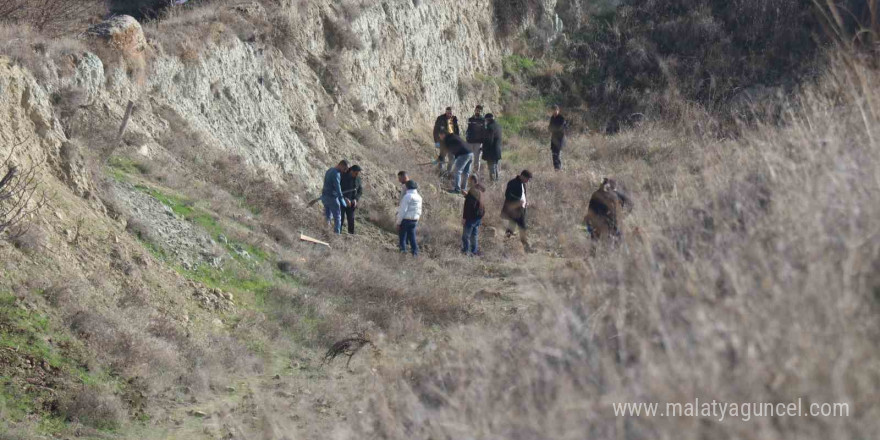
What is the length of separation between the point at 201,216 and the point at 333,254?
7.02ft

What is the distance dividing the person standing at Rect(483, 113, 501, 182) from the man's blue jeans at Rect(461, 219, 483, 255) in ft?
16.2

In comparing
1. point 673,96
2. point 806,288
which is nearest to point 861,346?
point 806,288

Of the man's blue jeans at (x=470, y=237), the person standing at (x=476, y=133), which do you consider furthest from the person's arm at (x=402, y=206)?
the person standing at (x=476, y=133)

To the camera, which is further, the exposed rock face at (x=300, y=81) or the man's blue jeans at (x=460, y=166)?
the man's blue jeans at (x=460, y=166)

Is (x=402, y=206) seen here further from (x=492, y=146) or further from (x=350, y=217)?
(x=492, y=146)

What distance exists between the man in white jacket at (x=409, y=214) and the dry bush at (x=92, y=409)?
7.46m

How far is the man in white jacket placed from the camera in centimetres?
1537

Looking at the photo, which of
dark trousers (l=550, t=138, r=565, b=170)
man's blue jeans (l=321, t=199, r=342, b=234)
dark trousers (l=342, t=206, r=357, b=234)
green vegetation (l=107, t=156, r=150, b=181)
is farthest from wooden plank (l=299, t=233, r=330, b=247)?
dark trousers (l=550, t=138, r=565, b=170)

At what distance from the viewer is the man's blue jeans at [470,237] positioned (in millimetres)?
15938

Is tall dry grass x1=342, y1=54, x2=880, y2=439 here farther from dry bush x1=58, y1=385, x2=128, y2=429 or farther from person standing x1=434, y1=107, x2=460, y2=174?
person standing x1=434, y1=107, x2=460, y2=174

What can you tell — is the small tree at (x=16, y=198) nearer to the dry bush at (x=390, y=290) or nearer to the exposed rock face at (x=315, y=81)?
the dry bush at (x=390, y=290)

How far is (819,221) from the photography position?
15.9ft

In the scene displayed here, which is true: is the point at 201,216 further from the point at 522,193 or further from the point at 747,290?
the point at 747,290

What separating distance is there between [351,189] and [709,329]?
12477 millimetres
